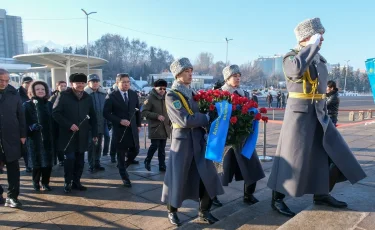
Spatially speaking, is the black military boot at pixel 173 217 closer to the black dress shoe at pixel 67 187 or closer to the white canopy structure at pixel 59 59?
the black dress shoe at pixel 67 187

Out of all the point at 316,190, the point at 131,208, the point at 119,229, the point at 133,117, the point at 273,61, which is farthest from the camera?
the point at 273,61

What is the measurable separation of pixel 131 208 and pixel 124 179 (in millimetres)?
974

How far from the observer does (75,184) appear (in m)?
5.02

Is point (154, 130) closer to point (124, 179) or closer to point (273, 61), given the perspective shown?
point (124, 179)

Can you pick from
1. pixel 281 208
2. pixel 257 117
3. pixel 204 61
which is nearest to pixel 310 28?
pixel 257 117

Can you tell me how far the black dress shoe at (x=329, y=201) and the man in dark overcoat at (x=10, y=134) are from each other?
3.91 metres

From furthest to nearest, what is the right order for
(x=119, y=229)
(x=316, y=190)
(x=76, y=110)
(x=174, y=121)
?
(x=76, y=110) → (x=119, y=229) → (x=174, y=121) → (x=316, y=190)

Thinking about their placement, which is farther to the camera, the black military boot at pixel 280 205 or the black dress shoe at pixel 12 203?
the black dress shoe at pixel 12 203

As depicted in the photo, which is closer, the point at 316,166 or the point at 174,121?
the point at 316,166

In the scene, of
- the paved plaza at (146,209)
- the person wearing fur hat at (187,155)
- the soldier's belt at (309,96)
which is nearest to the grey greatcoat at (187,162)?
the person wearing fur hat at (187,155)

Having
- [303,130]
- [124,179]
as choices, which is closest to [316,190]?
[303,130]

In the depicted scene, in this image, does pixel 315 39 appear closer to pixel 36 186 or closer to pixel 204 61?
pixel 36 186

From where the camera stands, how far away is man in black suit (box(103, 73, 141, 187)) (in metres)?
5.14

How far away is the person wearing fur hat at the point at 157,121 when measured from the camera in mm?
6074
